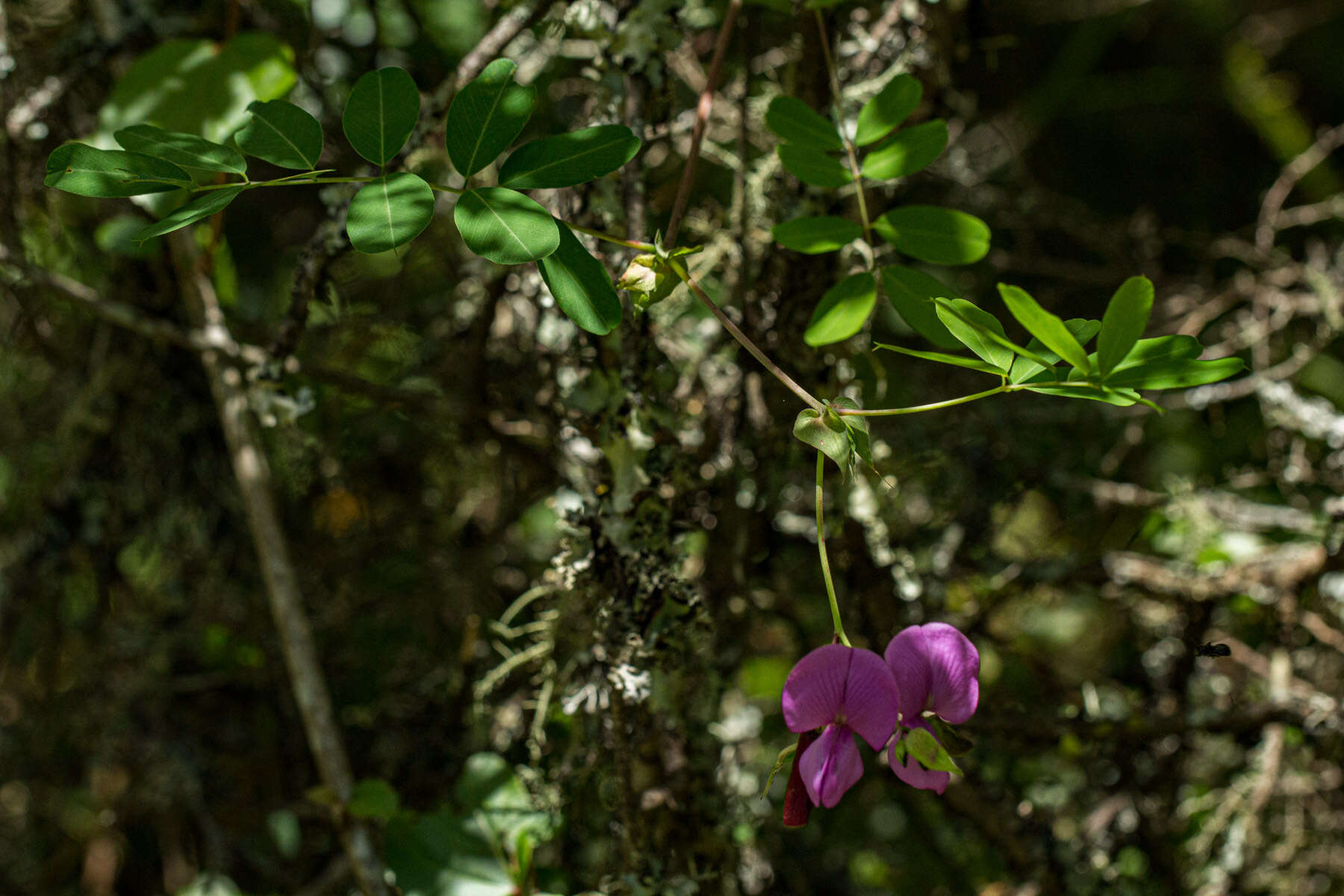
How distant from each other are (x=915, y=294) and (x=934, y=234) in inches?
2.5

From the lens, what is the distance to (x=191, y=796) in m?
1.13

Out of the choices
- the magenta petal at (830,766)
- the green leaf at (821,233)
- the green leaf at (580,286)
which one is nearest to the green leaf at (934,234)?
the green leaf at (821,233)

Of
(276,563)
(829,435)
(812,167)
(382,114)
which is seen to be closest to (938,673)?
(829,435)

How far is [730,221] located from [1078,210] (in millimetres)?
720

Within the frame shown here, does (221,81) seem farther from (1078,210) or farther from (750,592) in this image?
(1078,210)

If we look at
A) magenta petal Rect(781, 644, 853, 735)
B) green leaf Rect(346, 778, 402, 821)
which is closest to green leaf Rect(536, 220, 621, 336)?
magenta petal Rect(781, 644, 853, 735)

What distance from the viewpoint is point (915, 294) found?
649 mm

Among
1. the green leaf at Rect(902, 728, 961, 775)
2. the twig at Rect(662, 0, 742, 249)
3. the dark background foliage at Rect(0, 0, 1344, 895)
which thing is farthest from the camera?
the dark background foliage at Rect(0, 0, 1344, 895)

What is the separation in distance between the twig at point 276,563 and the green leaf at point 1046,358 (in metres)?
0.70

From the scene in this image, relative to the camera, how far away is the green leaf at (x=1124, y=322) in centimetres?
51

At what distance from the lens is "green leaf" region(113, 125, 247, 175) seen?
1.87ft

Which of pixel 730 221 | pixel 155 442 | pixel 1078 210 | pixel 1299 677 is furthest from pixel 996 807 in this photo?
pixel 155 442

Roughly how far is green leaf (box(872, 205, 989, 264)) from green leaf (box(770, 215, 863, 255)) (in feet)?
0.07

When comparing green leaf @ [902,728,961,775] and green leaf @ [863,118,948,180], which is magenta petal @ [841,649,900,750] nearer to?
green leaf @ [902,728,961,775]
